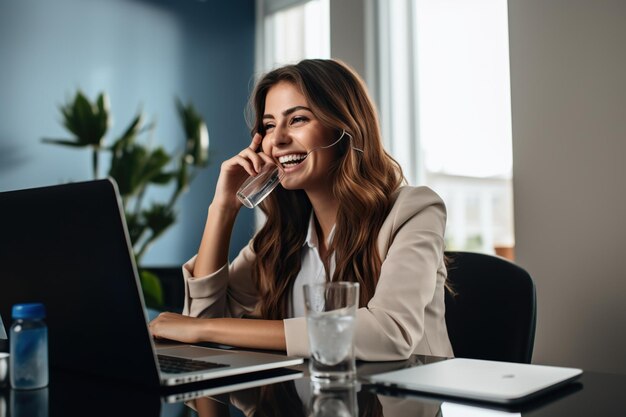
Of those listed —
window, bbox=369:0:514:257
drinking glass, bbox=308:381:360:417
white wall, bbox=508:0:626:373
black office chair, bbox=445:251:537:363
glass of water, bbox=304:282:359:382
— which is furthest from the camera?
window, bbox=369:0:514:257

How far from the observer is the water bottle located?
0.86 meters

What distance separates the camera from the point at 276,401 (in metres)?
0.78

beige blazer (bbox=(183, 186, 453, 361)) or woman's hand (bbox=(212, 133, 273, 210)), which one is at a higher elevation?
woman's hand (bbox=(212, 133, 273, 210))

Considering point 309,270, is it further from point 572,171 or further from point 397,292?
point 572,171

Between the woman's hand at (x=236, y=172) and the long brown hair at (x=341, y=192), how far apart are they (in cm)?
15

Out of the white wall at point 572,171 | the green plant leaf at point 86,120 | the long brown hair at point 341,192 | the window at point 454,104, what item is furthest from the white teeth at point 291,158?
the green plant leaf at point 86,120

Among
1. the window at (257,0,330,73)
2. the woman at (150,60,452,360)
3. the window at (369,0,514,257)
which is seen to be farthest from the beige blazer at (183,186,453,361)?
the window at (257,0,330,73)

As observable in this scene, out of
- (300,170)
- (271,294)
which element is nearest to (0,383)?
(271,294)

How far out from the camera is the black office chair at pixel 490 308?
1.43 meters

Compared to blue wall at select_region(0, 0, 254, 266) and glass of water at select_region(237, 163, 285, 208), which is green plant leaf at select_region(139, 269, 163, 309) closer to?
blue wall at select_region(0, 0, 254, 266)

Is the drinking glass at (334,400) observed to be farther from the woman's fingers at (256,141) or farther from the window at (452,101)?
the window at (452,101)

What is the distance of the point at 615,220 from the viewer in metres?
2.25

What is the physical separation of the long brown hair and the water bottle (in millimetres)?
771

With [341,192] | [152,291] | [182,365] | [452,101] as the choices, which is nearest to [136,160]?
[152,291]
